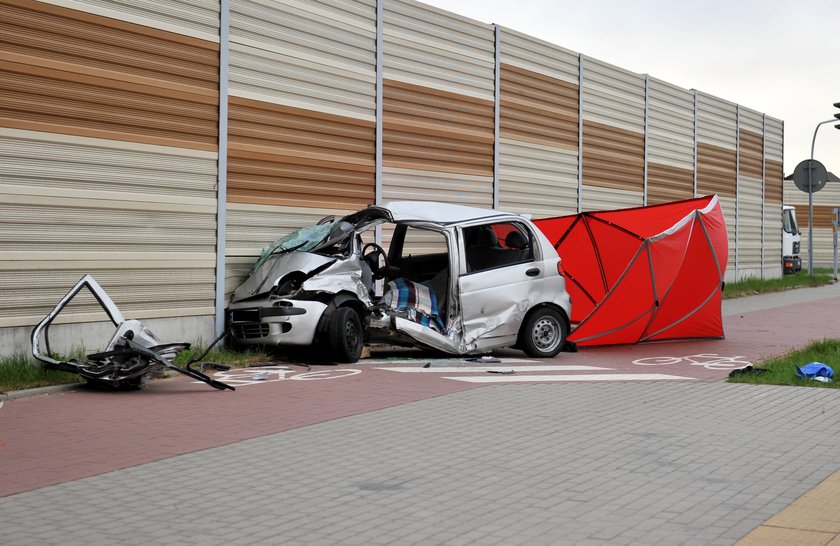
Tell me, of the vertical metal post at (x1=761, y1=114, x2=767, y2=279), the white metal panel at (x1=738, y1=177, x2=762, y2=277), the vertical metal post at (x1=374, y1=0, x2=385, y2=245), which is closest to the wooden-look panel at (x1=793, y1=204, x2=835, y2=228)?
the vertical metal post at (x1=761, y1=114, x2=767, y2=279)

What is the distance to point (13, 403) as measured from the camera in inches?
395

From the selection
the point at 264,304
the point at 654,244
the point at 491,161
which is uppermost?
the point at 491,161

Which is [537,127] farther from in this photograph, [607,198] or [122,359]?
[122,359]

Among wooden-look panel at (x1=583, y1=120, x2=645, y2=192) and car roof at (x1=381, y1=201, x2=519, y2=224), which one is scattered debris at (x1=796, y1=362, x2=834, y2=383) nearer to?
car roof at (x1=381, y1=201, x2=519, y2=224)

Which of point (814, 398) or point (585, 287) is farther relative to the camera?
point (585, 287)

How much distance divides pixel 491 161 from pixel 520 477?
535 inches

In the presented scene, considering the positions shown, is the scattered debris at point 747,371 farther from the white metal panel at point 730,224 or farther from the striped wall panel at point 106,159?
the white metal panel at point 730,224

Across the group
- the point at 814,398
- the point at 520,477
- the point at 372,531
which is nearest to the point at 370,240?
the point at 814,398

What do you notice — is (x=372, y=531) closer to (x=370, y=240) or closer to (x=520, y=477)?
(x=520, y=477)

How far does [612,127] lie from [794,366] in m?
13.0

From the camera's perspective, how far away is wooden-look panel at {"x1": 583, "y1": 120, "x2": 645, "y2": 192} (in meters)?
23.6

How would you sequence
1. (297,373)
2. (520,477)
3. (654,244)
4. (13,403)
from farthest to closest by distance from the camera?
(654,244), (297,373), (13,403), (520,477)

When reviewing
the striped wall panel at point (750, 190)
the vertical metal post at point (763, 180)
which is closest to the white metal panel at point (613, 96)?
the striped wall panel at point (750, 190)

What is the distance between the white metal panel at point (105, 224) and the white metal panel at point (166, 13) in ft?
5.09
